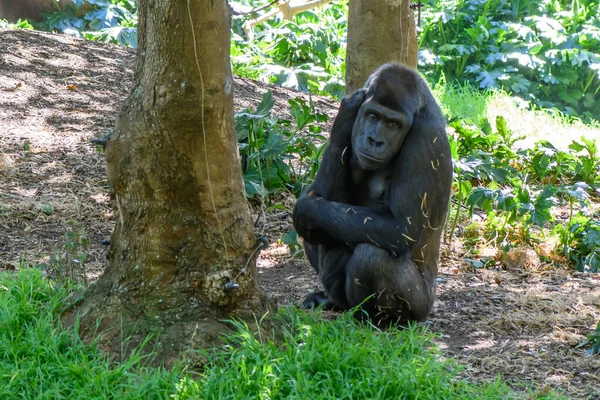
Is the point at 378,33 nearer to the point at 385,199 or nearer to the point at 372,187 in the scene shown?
the point at 372,187

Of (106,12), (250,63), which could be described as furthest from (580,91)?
(106,12)

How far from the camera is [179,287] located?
3.20 meters

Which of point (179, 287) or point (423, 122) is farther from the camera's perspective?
point (423, 122)

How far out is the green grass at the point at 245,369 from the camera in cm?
282

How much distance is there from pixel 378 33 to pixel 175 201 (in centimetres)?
243

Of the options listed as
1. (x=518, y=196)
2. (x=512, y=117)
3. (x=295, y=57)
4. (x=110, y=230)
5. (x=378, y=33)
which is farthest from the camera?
(x=295, y=57)

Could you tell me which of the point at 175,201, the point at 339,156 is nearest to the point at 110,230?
the point at 339,156

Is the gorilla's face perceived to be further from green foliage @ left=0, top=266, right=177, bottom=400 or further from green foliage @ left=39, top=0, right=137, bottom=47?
green foliage @ left=39, top=0, right=137, bottom=47

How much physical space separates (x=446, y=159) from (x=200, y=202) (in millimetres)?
1375

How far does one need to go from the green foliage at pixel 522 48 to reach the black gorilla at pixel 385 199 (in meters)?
8.50

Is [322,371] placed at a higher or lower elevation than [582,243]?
higher

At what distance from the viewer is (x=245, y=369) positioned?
113 inches

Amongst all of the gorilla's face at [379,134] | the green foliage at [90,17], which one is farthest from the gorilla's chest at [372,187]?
the green foliage at [90,17]

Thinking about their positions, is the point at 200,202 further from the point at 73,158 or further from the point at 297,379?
the point at 73,158
